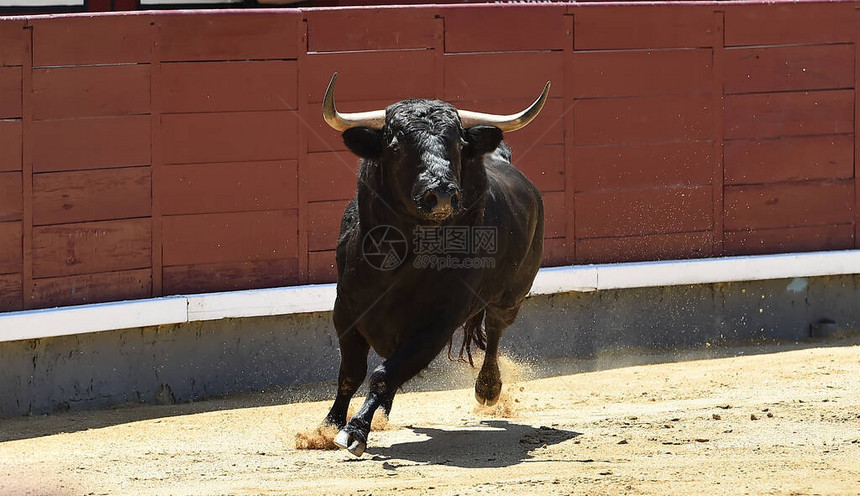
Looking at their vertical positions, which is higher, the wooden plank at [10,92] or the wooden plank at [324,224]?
the wooden plank at [10,92]

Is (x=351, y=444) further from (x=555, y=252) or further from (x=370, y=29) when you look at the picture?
(x=555, y=252)

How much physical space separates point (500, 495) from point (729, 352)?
425cm

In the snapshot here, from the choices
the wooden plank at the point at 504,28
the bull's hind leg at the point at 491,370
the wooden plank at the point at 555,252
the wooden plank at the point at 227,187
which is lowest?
the bull's hind leg at the point at 491,370

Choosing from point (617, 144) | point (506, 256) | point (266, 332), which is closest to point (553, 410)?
point (506, 256)

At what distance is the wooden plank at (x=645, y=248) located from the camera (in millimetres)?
8945

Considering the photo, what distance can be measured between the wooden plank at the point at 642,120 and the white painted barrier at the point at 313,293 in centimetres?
74

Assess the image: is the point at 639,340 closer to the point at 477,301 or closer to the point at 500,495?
the point at 477,301

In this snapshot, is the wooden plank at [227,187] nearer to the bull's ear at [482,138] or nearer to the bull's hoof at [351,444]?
the bull's ear at [482,138]

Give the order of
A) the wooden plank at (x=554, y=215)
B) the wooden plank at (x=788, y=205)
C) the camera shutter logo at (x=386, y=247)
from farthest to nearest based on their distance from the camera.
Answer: the wooden plank at (x=788, y=205)
the wooden plank at (x=554, y=215)
the camera shutter logo at (x=386, y=247)

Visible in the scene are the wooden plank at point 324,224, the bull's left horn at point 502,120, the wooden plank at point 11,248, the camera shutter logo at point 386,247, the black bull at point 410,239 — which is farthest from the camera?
the wooden plank at point 324,224

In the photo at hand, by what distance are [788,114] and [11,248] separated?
15.8 feet

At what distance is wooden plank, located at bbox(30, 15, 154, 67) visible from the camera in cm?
715

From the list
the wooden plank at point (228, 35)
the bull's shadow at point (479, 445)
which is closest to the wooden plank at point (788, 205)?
the wooden plank at point (228, 35)

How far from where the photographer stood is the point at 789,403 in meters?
6.86
